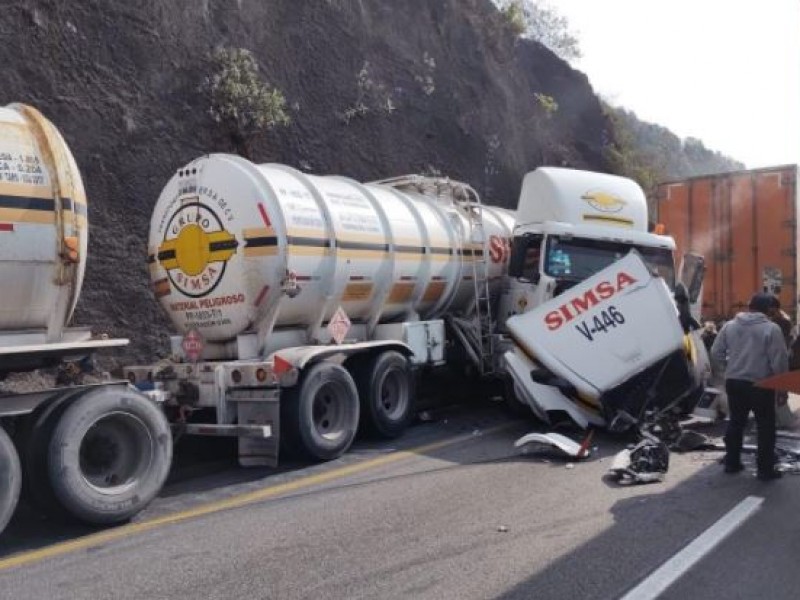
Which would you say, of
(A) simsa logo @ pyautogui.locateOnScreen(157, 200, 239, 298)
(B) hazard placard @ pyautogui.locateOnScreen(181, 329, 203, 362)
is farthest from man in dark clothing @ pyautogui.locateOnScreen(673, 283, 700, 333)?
(B) hazard placard @ pyautogui.locateOnScreen(181, 329, 203, 362)

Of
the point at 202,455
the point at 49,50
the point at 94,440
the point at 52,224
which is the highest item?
the point at 49,50

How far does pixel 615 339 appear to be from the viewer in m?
8.90

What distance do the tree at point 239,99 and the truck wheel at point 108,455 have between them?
8.73 m

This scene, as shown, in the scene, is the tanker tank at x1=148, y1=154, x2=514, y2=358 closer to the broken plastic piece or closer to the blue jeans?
the broken plastic piece

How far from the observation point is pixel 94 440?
617cm

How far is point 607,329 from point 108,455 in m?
5.25

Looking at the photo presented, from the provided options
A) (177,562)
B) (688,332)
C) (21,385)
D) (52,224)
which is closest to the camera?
(177,562)

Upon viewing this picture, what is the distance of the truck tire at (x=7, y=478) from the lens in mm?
5320

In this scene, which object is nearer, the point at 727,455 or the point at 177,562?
the point at 177,562

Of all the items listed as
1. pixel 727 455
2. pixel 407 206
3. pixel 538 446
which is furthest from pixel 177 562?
pixel 407 206

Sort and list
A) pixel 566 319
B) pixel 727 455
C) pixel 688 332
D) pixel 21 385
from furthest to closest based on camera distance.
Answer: pixel 688 332
pixel 566 319
pixel 727 455
pixel 21 385

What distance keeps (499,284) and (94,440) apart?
6.95m

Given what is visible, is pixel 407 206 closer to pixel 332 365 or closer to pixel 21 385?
pixel 332 365

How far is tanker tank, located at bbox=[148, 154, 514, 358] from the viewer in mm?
8133
